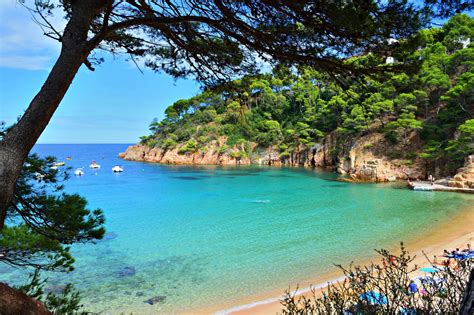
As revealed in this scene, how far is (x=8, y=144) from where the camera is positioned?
2.05m

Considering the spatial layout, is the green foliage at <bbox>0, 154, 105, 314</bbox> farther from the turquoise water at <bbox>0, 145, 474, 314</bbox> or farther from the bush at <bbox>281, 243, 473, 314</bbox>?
the turquoise water at <bbox>0, 145, 474, 314</bbox>

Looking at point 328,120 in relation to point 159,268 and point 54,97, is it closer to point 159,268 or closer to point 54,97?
point 159,268

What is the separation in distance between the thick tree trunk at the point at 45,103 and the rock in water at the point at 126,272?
6331 mm

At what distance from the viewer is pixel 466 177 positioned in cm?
1870

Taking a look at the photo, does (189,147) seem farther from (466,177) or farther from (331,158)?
(466,177)

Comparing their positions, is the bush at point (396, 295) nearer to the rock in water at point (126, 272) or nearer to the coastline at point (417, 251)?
the coastline at point (417, 251)

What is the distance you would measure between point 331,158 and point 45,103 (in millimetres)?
33629

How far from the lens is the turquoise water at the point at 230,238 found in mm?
6918

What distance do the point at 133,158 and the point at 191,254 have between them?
47786 mm

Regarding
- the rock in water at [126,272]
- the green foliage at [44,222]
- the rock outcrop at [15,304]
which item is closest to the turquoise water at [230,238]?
the rock in water at [126,272]

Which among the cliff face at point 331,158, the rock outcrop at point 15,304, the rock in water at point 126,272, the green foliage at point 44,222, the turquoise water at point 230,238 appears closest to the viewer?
the rock outcrop at point 15,304

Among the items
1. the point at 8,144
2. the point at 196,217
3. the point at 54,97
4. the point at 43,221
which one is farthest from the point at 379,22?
the point at 196,217

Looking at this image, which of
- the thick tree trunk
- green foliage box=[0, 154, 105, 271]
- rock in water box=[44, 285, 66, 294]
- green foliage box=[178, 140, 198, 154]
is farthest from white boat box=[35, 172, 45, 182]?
green foliage box=[178, 140, 198, 154]

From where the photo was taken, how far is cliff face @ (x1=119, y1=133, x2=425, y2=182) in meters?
24.4
